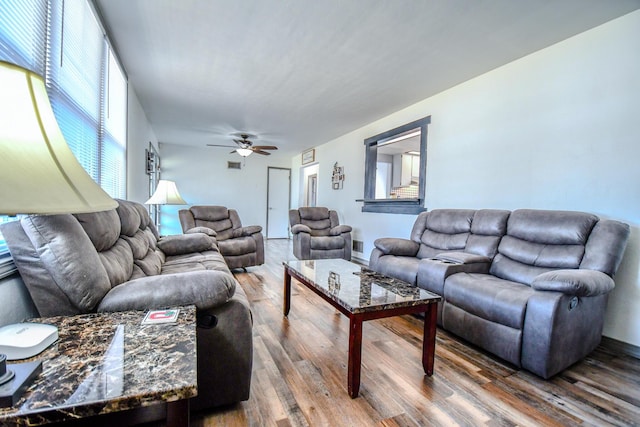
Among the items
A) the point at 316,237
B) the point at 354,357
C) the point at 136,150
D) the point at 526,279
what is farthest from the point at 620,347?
the point at 136,150

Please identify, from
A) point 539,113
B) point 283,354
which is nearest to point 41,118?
point 283,354

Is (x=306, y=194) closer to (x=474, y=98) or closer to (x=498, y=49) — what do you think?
(x=474, y=98)

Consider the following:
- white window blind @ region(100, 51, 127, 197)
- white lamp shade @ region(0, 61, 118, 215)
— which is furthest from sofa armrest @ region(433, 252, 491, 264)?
white window blind @ region(100, 51, 127, 197)

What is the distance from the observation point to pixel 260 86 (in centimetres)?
342

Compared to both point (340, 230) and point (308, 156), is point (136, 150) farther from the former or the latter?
point (308, 156)

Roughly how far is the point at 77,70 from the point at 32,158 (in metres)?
1.88

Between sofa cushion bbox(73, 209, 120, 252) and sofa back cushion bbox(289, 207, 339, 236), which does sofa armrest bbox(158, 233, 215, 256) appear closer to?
sofa cushion bbox(73, 209, 120, 252)

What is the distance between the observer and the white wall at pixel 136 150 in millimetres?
3390

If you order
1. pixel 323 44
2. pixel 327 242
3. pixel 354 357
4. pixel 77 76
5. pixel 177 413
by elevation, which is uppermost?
pixel 323 44

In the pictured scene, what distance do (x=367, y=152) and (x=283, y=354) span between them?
3772 millimetres

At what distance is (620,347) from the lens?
2104 millimetres

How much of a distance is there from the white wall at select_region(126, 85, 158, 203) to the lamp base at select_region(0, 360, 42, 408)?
297cm

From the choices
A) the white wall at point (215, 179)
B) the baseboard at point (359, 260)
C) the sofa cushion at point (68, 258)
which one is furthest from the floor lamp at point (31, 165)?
the white wall at point (215, 179)

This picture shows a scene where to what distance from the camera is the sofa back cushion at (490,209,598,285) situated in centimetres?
210
